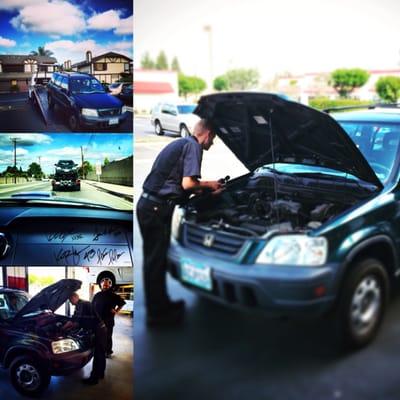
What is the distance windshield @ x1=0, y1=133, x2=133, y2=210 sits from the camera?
11.2 feet

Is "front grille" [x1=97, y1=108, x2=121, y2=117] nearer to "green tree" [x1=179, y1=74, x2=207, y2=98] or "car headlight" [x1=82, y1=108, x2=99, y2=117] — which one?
"car headlight" [x1=82, y1=108, x2=99, y2=117]

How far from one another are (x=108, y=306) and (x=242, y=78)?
173 centimetres

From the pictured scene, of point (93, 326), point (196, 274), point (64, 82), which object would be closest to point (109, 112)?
point (64, 82)

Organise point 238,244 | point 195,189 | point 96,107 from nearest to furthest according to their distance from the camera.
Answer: point 238,244
point 195,189
point 96,107

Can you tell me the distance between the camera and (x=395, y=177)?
117 inches

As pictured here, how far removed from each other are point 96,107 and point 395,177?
1915 millimetres

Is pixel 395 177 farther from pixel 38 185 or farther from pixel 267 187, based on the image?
pixel 38 185

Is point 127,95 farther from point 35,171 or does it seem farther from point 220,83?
point 35,171

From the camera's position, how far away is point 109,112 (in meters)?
3.37

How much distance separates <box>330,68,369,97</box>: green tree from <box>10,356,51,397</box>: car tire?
2.68 m

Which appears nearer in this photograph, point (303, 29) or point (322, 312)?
point (322, 312)

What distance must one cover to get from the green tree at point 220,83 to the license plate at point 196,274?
3.43 feet

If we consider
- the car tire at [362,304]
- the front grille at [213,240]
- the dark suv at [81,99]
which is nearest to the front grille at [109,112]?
the dark suv at [81,99]

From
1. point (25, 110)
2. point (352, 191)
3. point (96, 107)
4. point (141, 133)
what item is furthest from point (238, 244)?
point (25, 110)
